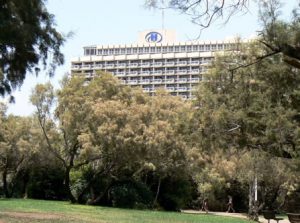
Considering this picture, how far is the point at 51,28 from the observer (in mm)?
11570

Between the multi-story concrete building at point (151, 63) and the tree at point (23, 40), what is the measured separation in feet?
314

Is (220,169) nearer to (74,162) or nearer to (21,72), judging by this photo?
(74,162)

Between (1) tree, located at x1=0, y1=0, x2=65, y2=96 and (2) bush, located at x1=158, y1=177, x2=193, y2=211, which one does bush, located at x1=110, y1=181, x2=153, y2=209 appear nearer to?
(2) bush, located at x1=158, y1=177, x2=193, y2=211

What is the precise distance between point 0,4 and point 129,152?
26.6m

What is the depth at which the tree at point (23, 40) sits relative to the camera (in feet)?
32.9

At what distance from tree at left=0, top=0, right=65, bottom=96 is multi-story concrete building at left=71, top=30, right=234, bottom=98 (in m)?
95.6

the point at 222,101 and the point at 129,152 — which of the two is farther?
the point at 129,152

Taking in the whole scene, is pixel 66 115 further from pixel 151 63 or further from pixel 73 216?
pixel 151 63

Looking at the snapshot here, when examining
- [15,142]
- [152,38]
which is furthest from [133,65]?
[15,142]

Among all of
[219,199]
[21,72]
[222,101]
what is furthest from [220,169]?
[21,72]

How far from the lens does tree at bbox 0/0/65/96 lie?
10023 millimetres

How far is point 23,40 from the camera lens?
34.3ft

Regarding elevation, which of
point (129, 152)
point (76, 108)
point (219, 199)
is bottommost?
point (219, 199)

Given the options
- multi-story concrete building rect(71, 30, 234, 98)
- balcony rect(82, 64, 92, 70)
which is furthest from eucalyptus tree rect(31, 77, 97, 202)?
balcony rect(82, 64, 92, 70)
